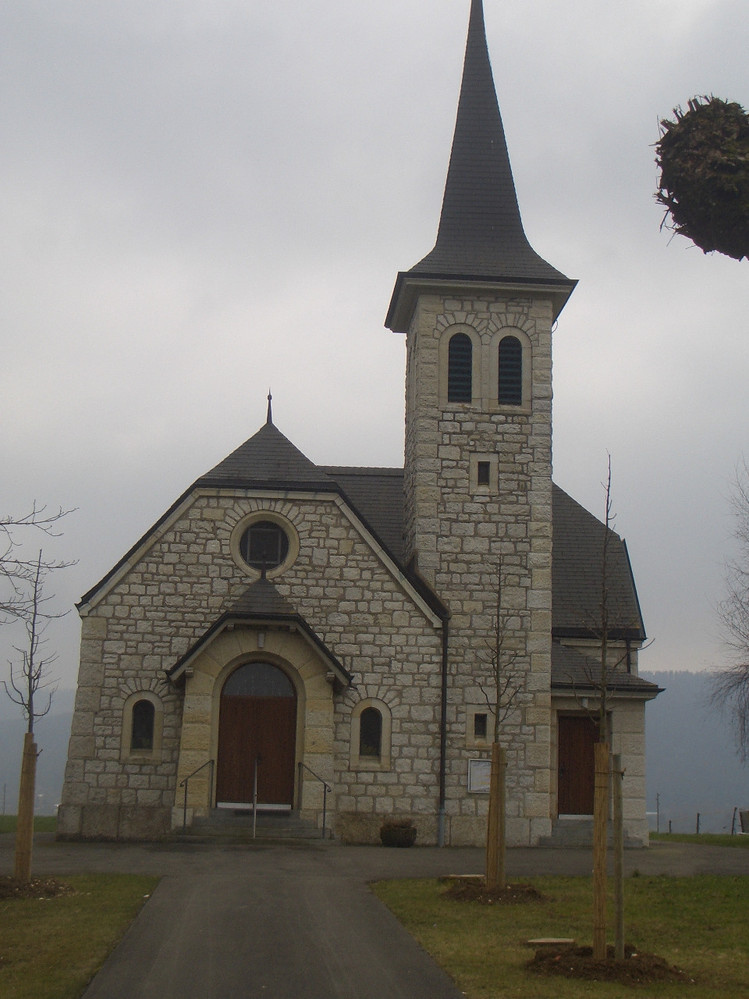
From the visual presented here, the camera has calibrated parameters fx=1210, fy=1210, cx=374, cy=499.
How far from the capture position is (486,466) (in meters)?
24.3

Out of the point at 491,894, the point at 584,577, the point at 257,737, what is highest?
the point at 584,577

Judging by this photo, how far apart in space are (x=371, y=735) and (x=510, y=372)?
309 inches

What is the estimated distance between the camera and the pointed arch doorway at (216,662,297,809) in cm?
2203

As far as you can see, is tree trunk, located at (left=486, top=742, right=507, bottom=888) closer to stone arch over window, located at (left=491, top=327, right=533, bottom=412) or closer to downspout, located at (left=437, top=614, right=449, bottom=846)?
downspout, located at (left=437, top=614, right=449, bottom=846)

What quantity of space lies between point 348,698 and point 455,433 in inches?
226

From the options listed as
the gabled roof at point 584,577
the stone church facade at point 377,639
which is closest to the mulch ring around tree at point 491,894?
the stone church facade at point 377,639

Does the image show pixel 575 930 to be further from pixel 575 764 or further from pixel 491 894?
pixel 575 764

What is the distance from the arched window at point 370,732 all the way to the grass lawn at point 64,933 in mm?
8036

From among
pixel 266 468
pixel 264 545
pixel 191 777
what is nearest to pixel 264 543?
pixel 264 545

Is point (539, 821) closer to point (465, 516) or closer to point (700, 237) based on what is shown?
point (465, 516)

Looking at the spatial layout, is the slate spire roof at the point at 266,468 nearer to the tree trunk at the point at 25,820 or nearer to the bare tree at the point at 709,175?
the tree trunk at the point at 25,820

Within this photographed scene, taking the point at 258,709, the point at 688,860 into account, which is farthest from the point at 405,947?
the point at 258,709

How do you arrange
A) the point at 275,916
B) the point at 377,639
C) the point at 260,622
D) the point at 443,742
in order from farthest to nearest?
the point at 377,639 < the point at 443,742 < the point at 260,622 < the point at 275,916

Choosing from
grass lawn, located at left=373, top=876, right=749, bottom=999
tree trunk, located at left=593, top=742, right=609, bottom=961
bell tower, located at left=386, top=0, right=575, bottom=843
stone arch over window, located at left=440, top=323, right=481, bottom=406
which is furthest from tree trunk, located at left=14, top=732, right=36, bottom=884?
stone arch over window, located at left=440, top=323, right=481, bottom=406
